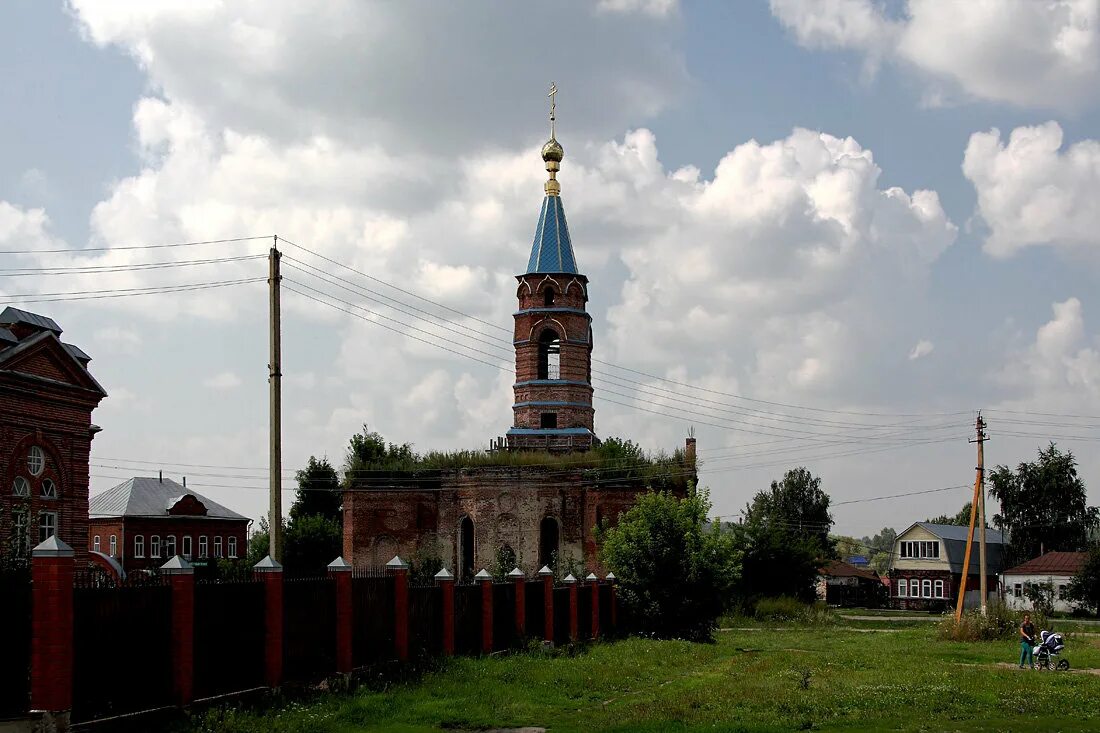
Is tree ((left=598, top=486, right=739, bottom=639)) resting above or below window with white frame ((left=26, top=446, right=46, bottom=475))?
below

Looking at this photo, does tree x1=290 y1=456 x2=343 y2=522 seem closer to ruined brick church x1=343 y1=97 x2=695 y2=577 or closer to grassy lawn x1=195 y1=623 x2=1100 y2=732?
ruined brick church x1=343 y1=97 x2=695 y2=577

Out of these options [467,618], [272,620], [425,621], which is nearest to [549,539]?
[467,618]

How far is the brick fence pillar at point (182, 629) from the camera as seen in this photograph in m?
13.8

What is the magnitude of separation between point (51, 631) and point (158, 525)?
49469mm

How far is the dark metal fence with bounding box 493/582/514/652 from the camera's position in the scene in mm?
23391

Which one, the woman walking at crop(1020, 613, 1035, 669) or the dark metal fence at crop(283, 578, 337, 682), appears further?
the woman walking at crop(1020, 613, 1035, 669)

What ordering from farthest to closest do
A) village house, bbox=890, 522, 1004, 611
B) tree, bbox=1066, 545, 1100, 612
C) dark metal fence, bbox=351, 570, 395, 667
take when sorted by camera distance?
1. village house, bbox=890, 522, 1004, 611
2. tree, bbox=1066, 545, 1100, 612
3. dark metal fence, bbox=351, 570, 395, 667

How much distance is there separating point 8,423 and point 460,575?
19160 millimetres

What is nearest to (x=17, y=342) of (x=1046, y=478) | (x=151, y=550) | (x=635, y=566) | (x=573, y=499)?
(x=635, y=566)

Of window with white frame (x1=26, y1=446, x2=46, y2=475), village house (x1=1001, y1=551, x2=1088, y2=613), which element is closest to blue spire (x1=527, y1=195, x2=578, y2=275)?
window with white frame (x1=26, y1=446, x2=46, y2=475)

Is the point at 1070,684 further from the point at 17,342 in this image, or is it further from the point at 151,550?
the point at 151,550

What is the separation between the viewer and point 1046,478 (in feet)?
215

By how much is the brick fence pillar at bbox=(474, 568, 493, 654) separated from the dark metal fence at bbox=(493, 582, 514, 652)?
473mm

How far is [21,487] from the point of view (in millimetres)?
28953
